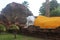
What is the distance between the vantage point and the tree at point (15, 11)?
1362cm

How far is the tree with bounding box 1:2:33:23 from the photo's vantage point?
13.6 m

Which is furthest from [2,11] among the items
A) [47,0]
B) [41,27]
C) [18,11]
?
[41,27]

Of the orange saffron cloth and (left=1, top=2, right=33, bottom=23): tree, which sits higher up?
(left=1, top=2, right=33, bottom=23): tree

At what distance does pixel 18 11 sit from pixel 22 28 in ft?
13.2

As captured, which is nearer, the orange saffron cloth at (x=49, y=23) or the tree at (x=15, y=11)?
the orange saffron cloth at (x=49, y=23)

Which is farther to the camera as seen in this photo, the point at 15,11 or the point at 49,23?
the point at 15,11

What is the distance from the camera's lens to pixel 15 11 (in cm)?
1423

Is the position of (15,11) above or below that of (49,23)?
above

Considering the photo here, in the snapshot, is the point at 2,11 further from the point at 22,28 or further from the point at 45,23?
the point at 45,23

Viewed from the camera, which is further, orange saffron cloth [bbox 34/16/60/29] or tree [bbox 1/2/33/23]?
tree [bbox 1/2/33/23]

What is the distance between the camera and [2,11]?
14.4m

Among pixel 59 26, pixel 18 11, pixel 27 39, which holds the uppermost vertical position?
Result: pixel 18 11

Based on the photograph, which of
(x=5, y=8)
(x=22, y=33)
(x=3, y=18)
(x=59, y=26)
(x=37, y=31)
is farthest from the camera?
(x=5, y=8)

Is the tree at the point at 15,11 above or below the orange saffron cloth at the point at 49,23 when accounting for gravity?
above
